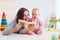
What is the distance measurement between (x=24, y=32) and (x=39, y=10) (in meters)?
0.22

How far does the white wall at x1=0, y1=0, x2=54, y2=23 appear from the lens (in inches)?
48.7

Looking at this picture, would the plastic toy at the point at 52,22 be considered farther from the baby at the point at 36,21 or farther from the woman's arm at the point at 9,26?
the woman's arm at the point at 9,26

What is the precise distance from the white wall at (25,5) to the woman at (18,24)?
34mm

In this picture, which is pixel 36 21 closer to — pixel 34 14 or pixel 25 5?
pixel 34 14

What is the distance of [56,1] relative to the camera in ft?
4.10

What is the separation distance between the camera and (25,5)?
124 cm

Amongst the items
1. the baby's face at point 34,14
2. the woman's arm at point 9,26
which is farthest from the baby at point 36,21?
the woman's arm at point 9,26

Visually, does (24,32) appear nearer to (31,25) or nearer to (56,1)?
(31,25)

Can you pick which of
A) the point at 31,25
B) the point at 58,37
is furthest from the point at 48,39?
the point at 31,25

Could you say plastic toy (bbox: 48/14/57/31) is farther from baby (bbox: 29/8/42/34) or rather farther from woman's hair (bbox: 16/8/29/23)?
woman's hair (bbox: 16/8/29/23)

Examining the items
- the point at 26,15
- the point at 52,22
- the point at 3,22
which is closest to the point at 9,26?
the point at 3,22

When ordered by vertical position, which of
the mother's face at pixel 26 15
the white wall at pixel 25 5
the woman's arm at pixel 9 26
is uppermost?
the white wall at pixel 25 5

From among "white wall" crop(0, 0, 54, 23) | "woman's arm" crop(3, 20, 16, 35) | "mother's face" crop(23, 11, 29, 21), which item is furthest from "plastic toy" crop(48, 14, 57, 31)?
"woman's arm" crop(3, 20, 16, 35)

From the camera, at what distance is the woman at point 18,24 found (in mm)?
1204
